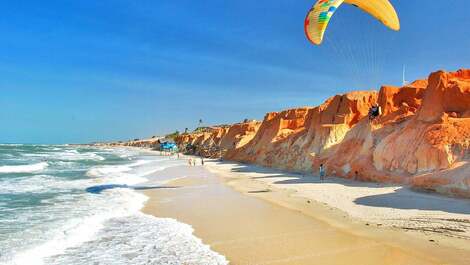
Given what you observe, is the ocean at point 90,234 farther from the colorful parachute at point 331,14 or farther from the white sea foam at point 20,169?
the white sea foam at point 20,169

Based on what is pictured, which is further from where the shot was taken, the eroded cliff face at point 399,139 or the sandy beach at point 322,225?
the eroded cliff face at point 399,139

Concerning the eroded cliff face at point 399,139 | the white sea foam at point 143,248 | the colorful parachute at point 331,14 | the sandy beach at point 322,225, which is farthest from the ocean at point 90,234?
the eroded cliff face at point 399,139

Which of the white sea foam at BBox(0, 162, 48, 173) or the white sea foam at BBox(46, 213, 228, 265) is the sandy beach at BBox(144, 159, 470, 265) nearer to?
the white sea foam at BBox(46, 213, 228, 265)

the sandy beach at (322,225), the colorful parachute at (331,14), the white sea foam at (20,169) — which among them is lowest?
the sandy beach at (322,225)

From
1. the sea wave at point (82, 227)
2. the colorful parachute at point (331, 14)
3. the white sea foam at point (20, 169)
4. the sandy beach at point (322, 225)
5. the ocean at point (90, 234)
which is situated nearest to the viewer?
the sandy beach at point (322, 225)

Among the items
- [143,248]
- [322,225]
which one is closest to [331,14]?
[322,225]

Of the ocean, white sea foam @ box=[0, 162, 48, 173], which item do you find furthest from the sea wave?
white sea foam @ box=[0, 162, 48, 173]
